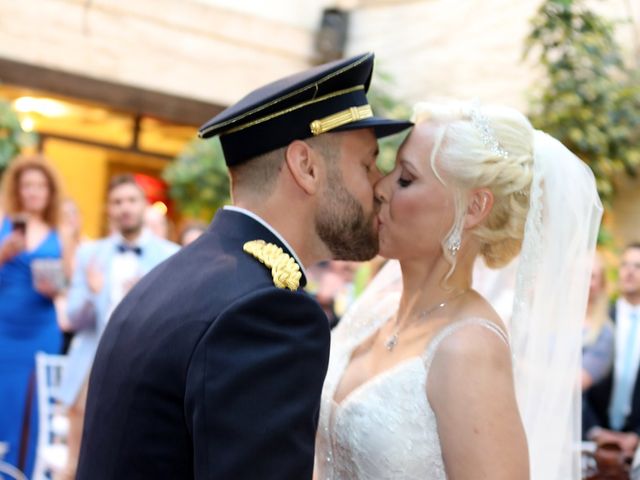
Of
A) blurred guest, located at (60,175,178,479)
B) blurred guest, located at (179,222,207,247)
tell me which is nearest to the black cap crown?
blurred guest, located at (60,175,178,479)

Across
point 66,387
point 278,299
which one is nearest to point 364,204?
point 278,299

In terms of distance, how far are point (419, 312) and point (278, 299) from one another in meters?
1.11

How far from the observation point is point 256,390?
73.5 inches

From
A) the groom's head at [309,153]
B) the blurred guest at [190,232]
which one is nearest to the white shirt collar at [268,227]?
the groom's head at [309,153]

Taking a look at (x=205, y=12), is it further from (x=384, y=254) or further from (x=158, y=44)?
(x=384, y=254)

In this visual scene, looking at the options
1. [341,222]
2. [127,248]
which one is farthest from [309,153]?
[127,248]

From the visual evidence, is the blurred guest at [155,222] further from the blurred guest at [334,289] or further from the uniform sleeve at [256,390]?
the uniform sleeve at [256,390]

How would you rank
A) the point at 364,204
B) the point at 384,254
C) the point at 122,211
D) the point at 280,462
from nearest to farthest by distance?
the point at 280,462
the point at 364,204
the point at 384,254
the point at 122,211

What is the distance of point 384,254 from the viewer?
115 inches

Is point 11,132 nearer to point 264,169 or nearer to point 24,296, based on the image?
point 24,296

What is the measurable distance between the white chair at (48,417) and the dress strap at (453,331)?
11.9 ft

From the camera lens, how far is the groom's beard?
7.43 ft

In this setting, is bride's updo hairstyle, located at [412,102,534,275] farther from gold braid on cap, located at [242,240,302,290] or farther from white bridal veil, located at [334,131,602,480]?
gold braid on cap, located at [242,240,302,290]

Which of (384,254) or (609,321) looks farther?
(609,321)
